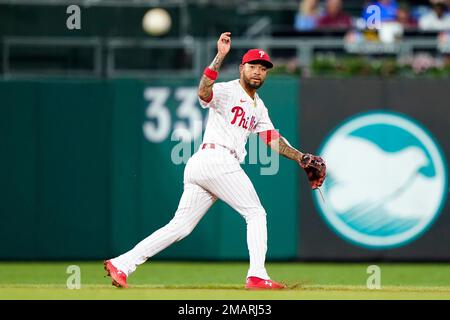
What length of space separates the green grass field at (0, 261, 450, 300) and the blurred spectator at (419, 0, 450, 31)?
11.3 feet

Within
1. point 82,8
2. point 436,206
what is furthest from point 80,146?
point 436,206

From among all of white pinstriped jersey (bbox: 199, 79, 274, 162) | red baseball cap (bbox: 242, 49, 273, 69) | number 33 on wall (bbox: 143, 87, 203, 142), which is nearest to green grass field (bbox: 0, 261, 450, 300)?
white pinstriped jersey (bbox: 199, 79, 274, 162)

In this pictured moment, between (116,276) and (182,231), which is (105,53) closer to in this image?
(182,231)

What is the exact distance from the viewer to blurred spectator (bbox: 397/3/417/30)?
14.4 meters

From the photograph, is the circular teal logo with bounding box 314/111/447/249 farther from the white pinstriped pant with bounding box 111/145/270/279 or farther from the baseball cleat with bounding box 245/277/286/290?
the baseball cleat with bounding box 245/277/286/290

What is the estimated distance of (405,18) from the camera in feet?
48.3

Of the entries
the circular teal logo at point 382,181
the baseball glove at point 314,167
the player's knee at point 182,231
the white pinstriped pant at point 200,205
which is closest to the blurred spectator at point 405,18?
the circular teal logo at point 382,181

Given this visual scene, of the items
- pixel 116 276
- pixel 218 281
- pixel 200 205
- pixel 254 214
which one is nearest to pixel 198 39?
pixel 218 281

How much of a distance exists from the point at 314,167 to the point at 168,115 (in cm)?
391

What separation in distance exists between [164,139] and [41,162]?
1369 millimetres

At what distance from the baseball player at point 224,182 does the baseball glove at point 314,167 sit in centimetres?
49

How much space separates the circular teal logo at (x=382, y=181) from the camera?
1240cm

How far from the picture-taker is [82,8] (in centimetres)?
1324

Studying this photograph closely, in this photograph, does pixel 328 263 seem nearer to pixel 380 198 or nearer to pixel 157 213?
pixel 380 198
